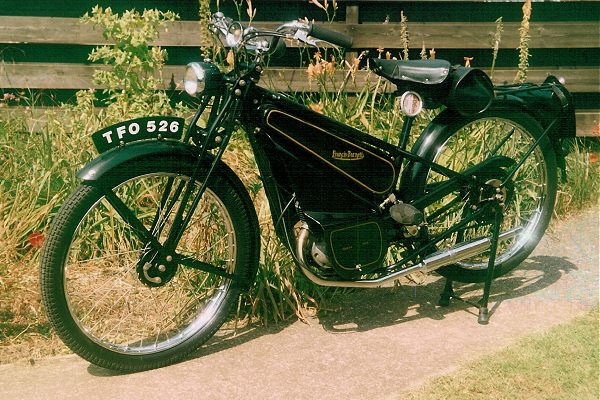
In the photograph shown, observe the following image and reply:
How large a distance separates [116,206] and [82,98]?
251 centimetres

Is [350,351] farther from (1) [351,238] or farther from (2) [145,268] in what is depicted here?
(2) [145,268]

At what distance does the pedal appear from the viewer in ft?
12.5

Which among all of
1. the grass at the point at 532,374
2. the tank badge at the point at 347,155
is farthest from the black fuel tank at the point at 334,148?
the grass at the point at 532,374

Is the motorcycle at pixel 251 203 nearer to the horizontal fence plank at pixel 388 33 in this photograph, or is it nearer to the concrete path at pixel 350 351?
the concrete path at pixel 350 351

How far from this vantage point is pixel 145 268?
3367 mm

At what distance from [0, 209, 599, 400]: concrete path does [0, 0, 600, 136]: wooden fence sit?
249 cm

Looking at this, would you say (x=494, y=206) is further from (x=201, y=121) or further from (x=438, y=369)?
(x=201, y=121)

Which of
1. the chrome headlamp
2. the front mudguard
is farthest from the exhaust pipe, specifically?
the chrome headlamp

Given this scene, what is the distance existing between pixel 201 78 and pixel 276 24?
3382 mm

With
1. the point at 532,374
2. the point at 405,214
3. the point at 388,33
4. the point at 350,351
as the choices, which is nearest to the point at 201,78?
the point at 405,214

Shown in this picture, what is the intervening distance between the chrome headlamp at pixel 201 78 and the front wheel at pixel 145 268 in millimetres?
339

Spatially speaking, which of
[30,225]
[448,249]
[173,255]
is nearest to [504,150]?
[448,249]

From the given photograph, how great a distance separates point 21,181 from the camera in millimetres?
4613

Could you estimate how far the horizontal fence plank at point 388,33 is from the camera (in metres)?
6.42
